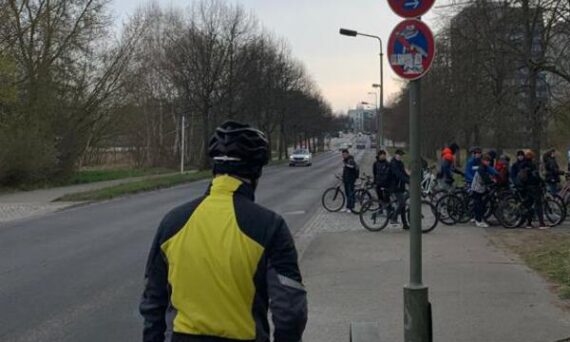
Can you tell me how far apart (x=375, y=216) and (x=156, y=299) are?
12.2 m

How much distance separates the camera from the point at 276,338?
2494mm

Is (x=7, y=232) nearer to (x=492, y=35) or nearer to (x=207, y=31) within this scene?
(x=492, y=35)

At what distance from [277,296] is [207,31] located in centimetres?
4674

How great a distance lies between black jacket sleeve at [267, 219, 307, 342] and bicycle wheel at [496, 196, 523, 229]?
42.9 ft

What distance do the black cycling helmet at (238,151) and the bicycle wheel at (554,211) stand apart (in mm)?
13710

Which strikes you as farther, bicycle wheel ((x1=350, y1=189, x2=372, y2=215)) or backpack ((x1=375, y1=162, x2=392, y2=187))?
bicycle wheel ((x1=350, y1=189, x2=372, y2=215))

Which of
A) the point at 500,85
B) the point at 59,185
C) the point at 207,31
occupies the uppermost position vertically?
the point at 207,31

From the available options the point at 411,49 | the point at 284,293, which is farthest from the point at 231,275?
the point at 411,49

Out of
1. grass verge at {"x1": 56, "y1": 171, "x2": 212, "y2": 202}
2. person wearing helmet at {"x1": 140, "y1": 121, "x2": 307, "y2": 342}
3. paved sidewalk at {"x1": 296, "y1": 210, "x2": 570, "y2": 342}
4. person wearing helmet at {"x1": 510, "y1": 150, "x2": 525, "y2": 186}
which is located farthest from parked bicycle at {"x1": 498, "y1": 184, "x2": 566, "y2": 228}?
person wearing helmet at {"x1": 140, "y1": 121, "x2": 307, "y2": 342}

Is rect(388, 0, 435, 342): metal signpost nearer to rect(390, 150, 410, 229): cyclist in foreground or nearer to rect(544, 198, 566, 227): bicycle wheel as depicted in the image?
rect(390, 150, 410, 229): cyclist in foreground

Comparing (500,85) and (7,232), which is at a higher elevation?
(500,85)

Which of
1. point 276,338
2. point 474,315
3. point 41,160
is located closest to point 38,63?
point 41,160

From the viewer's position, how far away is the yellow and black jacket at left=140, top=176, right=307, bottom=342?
2.45 meters

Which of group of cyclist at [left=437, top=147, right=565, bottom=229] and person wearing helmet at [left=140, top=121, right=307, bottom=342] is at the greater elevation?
person wearing helmet at [left=140, top=121, right=307, bottom=342]
